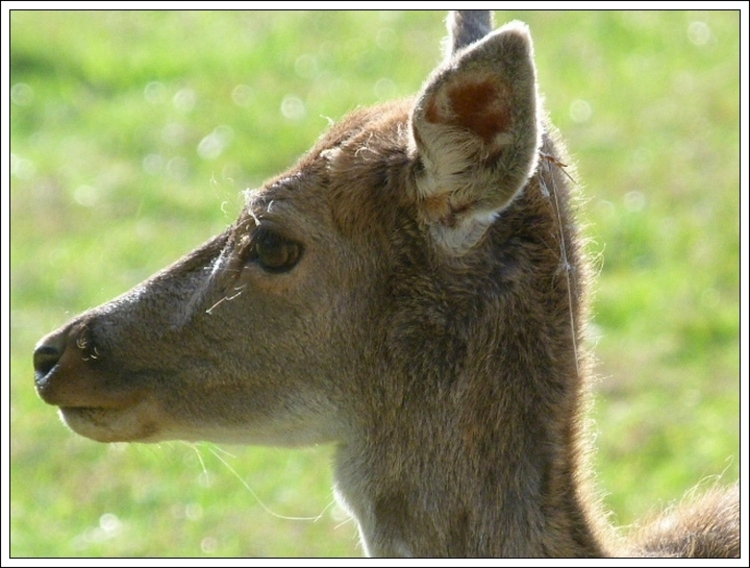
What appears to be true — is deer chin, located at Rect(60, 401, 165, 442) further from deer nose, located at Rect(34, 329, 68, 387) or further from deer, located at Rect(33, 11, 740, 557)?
deer nose, located at Rect(34, 329, 68, 387)

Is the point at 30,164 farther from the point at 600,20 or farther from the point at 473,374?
the point at 473,374

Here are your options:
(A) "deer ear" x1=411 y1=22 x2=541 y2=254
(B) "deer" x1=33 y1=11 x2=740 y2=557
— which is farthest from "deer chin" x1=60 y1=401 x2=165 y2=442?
(A) "deer ear" x1=411 y1=22 x2=541 y2=254

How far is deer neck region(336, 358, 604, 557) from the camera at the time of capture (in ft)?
14.6

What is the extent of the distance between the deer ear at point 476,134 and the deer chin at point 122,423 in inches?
47.5

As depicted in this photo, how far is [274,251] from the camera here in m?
4.67

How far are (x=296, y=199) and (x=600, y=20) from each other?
1080 cm

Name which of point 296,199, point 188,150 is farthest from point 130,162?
point 296,199

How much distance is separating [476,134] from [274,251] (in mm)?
847

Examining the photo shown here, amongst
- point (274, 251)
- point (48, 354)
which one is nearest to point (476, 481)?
point (274, 251)

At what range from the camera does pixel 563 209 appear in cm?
466

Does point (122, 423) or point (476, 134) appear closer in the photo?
point (476, 134)

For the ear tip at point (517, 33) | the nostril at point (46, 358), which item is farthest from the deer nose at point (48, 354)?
the ear tip at point (517, 33)

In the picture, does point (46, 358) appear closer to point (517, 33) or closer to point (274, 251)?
point (274, 251)

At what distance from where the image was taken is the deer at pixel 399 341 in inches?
175
